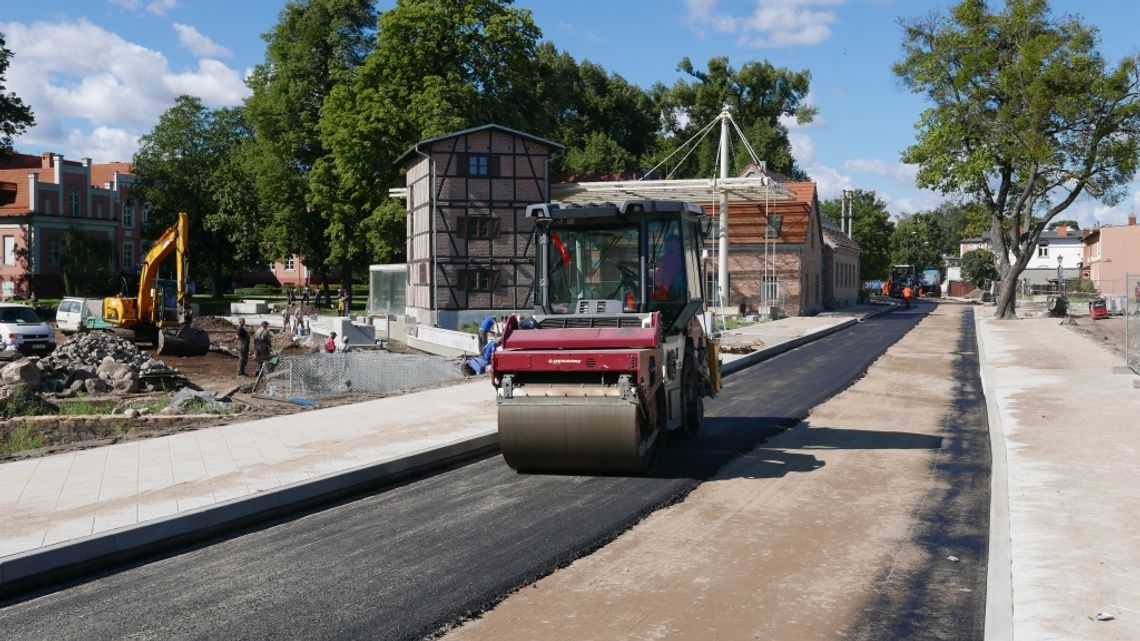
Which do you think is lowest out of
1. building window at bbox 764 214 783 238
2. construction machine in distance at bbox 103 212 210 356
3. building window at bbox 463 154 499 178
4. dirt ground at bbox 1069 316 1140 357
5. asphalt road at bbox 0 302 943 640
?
asphalt road at bbox 0 302 943 640

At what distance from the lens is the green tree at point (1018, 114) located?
38.9 m

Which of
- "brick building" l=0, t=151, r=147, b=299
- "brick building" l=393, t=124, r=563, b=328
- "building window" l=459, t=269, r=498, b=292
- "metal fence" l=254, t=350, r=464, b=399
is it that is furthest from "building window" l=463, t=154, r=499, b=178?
"brick building" l=0, t=151, r=147, b=299

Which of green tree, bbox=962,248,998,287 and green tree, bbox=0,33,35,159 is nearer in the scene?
green tree, bbox=0,33,35,159

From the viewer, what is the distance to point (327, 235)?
163ft

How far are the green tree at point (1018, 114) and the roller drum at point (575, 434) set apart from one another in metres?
35.2

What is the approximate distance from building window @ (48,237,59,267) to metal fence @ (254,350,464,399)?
5237 centimetres

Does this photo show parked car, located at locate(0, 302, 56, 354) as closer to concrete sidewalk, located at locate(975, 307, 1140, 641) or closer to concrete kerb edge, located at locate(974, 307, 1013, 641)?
concrete sidewalk, located at locate(975, 307, 1140, 641)

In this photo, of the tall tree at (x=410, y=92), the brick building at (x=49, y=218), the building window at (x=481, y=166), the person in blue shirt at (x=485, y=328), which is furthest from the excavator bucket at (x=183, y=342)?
the brick building at (x=49, y=218)

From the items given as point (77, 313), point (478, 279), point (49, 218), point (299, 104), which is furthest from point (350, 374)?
point (49, 218)

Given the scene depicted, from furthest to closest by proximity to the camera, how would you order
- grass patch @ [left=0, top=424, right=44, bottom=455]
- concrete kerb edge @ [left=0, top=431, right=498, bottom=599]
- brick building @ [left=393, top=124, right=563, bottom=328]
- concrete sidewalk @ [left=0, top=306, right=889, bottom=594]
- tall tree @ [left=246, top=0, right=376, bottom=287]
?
1. tall tree @ [left=246, top=0, right=376, bottom=287]
2. brick building @ [left=393, top=124, right=563, bottom=328]
3. grass patch @ [left=0, top=424, right=44, bottom=455]
4. concrete sidewalk @ [left=0, top=306, right=889, bottom=594]
5. concrete kerb edge @ [left=0, top=431, right=498, bottom=599]

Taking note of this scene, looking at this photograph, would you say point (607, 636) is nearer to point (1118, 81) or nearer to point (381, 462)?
point (381, 462)

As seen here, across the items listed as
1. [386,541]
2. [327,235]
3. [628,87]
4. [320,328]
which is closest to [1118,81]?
[320,328]

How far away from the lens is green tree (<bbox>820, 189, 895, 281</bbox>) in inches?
3238

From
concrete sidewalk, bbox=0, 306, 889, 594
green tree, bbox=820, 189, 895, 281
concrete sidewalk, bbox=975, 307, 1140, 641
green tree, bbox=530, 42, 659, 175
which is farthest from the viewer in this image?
green tree, bbox=820, 189, 895, 281
